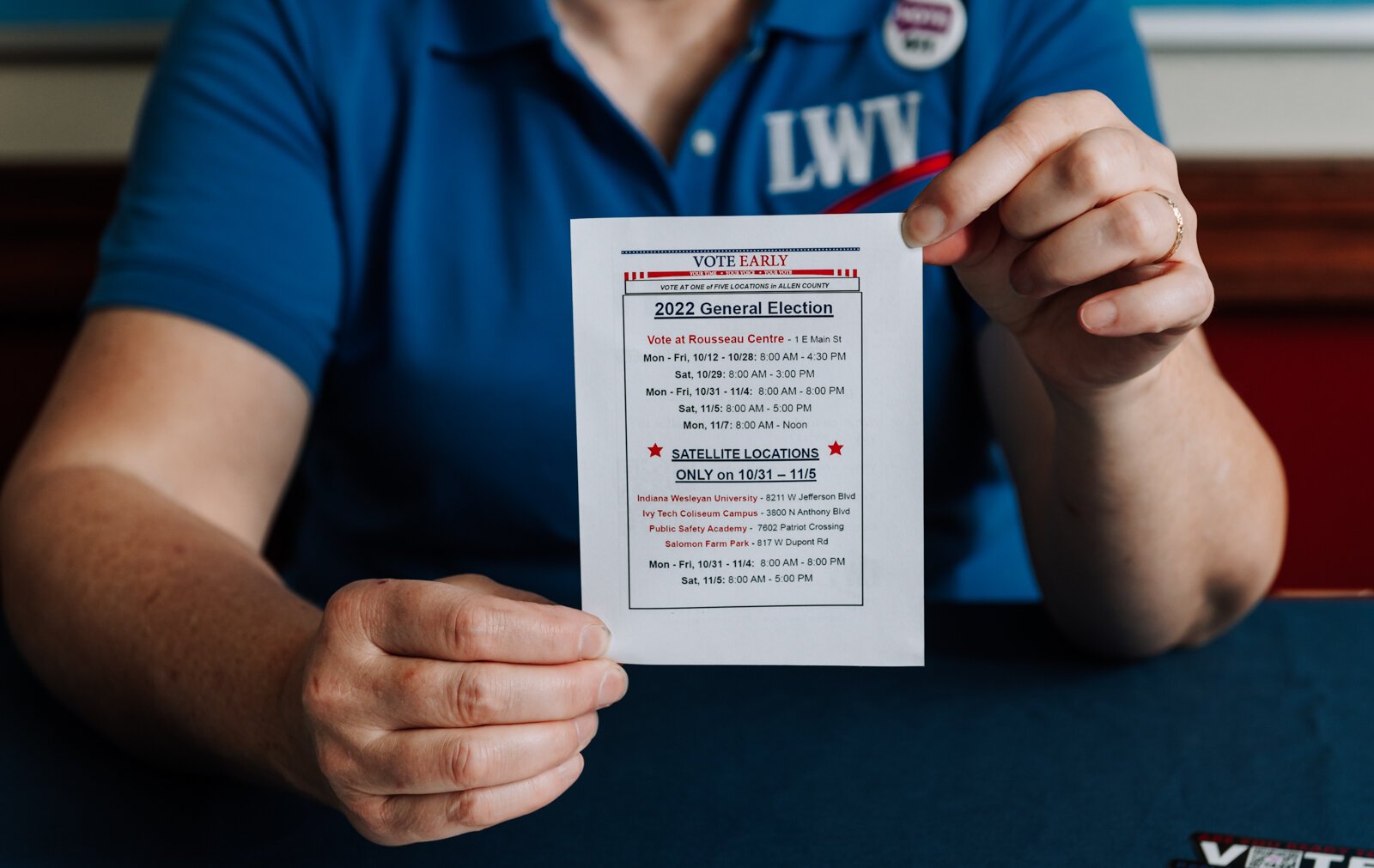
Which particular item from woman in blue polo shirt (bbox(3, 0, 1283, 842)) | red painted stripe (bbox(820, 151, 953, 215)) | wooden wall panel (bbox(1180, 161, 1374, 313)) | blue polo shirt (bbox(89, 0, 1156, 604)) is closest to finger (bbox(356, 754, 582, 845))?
woman in blue polo shirt (bbox(3, 0, 1283, 842))

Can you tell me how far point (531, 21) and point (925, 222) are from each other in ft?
1.97

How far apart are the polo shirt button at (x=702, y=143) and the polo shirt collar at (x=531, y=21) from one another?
12cm

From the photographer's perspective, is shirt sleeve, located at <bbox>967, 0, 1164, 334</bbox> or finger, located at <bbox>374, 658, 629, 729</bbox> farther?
shirt sleeve, located at <bbox>967, 0, 1164, 334</bbox>

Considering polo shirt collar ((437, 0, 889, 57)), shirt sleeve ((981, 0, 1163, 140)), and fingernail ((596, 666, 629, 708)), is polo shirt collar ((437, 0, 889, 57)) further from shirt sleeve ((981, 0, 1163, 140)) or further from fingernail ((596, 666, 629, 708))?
fingernail ((596, 666, 629, 708))

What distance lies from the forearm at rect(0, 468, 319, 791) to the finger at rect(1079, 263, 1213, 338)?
1.71 feet

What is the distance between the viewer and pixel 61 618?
86 centimetres

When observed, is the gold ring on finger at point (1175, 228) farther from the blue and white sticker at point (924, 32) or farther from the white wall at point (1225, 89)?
the white wall at point (1225, 89)

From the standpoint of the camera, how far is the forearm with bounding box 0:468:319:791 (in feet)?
2.44

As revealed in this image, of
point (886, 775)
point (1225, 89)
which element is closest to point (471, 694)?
point (886, 775)

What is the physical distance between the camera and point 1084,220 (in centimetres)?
66

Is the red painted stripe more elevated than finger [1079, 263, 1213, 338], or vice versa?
the red painted stripe

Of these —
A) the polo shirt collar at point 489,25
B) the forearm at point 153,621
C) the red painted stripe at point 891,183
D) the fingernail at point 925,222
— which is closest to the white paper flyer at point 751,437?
the fingernail at point 925,222

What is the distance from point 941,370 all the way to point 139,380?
73cm

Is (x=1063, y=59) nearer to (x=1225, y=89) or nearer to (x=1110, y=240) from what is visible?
(x=1110, y=240)
